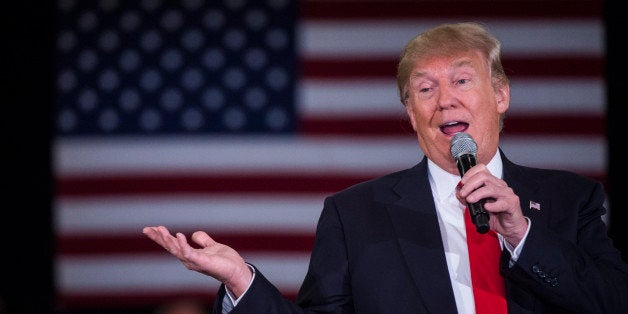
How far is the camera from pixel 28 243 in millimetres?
3811

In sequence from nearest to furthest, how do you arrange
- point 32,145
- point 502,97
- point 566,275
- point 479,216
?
point 479,216 < point 566,275 < point 502,97 < point 32,145

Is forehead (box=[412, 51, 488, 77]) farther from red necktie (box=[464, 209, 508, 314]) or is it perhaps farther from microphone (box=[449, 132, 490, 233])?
red necktie (box=[464, 209, 508, 314])

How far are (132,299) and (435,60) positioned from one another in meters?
2.68

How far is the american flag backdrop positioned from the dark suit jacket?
2151 mm

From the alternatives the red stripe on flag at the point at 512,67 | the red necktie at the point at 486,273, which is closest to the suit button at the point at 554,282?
the red necktie at the point at 486,273

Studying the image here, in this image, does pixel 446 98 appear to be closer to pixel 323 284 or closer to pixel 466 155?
pixel 466 155

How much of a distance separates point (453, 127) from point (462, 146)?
156 millimetres

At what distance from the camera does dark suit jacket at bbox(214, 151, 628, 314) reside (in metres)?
1.45

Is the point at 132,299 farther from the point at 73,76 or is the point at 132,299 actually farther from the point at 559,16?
the point at 559,16

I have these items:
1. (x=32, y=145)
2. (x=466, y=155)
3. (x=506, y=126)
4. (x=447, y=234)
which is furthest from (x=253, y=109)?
(x=466, y=155)

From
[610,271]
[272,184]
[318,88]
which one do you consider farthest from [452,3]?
[610,271]

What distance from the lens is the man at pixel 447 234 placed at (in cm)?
144

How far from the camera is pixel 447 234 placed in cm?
166

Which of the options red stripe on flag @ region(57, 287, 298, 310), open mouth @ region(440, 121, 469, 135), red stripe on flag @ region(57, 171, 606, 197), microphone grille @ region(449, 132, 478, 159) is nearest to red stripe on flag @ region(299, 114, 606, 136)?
red stripe on flag @ region(57, 171, 606, 197)
